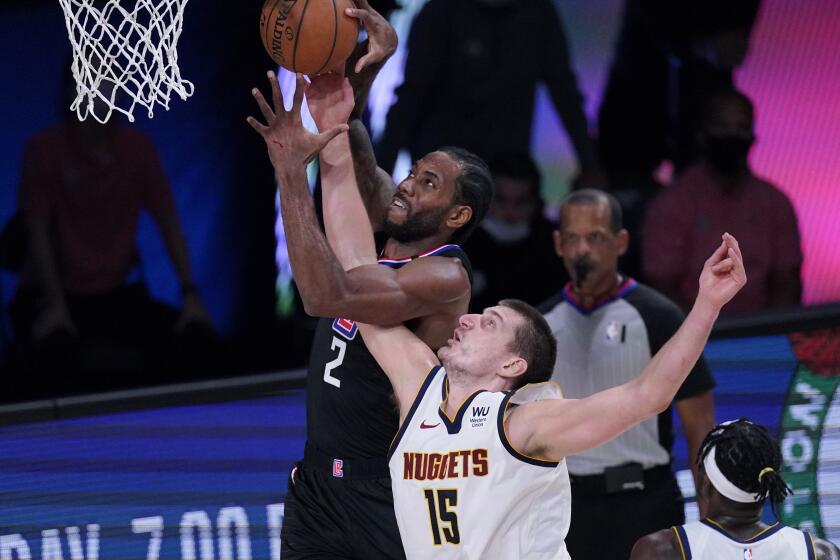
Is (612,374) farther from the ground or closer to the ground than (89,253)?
closer to the ground

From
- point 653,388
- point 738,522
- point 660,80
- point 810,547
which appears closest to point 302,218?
point 653,388

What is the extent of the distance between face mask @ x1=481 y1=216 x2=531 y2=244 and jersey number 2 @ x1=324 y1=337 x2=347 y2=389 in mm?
2432

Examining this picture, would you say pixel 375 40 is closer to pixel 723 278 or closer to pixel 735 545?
pixel 723 278

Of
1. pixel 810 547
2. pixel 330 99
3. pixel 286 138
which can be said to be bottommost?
pixel 810 547

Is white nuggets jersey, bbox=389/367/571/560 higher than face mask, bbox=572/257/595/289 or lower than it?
lower

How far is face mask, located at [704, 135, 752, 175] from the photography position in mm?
6539

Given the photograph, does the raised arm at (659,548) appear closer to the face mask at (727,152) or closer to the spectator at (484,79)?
the spectator at (484,79)

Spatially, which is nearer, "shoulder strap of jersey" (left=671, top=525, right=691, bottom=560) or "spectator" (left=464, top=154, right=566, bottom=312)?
"shoulder strap of jersey" (left=671, top=525, right=691, bottom=560)

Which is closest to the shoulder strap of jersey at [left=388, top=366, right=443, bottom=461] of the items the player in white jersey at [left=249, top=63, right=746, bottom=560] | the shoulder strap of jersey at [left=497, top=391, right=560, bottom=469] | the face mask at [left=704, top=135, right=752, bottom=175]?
the player in white jersey at [left=249, top=63, right=746, bottom=560]

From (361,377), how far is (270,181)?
224cm

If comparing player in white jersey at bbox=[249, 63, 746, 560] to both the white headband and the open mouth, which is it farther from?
the white headband

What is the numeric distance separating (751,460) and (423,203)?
4.06 feet

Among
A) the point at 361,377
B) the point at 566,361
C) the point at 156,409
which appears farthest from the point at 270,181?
the point at 361,377

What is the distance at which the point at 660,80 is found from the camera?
21.4 feet
